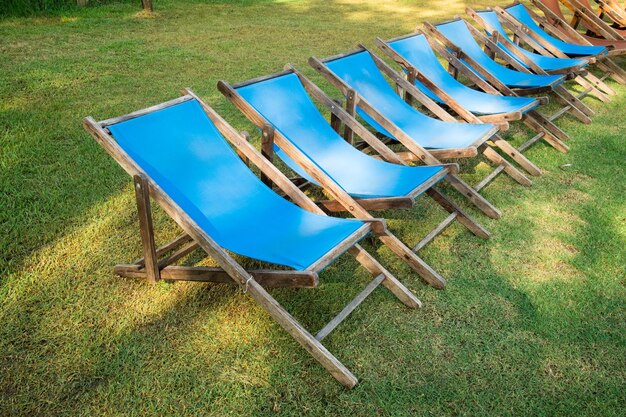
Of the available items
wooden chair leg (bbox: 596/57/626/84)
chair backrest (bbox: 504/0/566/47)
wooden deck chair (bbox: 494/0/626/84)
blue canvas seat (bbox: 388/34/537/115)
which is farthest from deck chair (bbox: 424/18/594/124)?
wooden chair leg (bbox: 596/57/626/84)

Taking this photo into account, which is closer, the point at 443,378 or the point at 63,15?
the point at 443,378

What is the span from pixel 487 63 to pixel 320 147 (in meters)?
3.04

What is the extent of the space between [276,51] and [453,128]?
14.8 feet

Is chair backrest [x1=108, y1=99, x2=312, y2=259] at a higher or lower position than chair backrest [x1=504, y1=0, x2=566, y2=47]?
higher

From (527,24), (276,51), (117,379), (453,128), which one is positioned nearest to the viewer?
(117,379)

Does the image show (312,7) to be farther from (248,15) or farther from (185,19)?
(185,19)

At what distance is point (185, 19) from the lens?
33.2ft

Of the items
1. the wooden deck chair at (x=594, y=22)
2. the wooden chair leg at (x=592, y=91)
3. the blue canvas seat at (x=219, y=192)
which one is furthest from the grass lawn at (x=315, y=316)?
the wooden deck chair at (x=594, y=22)

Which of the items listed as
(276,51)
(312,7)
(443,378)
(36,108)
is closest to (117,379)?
(443,378)

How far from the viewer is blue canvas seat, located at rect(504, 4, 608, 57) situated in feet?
22.1

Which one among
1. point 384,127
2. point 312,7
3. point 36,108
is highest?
point 384,127

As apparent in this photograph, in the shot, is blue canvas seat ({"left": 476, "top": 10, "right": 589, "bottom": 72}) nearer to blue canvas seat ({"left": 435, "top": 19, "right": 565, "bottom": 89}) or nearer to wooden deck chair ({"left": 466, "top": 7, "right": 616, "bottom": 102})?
wooden deck chair ({"left": 466, "top": 7, "right": 616, "bottom": 102})

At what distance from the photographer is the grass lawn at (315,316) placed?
2.33m

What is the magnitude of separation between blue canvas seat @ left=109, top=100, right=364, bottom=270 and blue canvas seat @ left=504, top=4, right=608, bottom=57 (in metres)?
5.23
